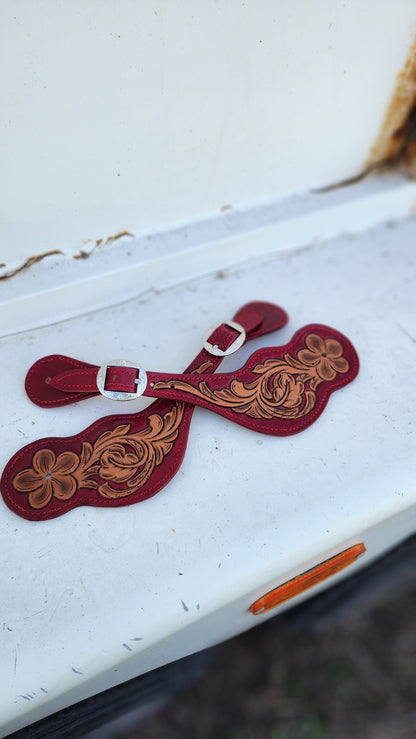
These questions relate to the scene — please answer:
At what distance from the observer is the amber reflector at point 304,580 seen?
22.0 inches

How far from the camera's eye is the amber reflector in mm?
559

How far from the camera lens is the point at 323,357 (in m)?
0.64

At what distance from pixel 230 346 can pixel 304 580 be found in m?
0.28

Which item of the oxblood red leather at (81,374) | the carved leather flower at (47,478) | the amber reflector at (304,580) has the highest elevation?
the oxblood red leather at (81,374)

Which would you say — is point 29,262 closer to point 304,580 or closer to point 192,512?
point 192,512

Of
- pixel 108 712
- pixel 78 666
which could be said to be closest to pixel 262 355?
pixel 78 666

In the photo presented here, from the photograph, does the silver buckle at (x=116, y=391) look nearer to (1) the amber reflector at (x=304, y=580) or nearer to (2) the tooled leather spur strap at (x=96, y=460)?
(2) the tooled leather spur strap at (x=96, y=460)

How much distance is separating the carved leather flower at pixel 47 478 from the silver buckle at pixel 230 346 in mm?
200

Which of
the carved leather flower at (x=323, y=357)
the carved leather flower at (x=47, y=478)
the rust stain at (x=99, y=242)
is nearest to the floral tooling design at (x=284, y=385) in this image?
the carved leather flower at (x=323, y=357)

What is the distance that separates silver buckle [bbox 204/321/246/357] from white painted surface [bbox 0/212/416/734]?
0.11 ft

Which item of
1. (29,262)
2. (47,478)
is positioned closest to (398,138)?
(29,262)

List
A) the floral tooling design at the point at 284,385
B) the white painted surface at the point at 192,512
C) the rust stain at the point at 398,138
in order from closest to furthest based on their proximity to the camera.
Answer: the white painted surface at the point at 192,512, the floral tooling design at the point at 284,385, the rust stain at the point at 398,138

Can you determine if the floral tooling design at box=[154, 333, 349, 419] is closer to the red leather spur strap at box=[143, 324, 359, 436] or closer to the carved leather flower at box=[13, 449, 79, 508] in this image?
the red leather spur strap at box=[143, 324, 359, 436]

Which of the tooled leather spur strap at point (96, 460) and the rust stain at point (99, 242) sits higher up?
the rust stain at point (99, 242)
